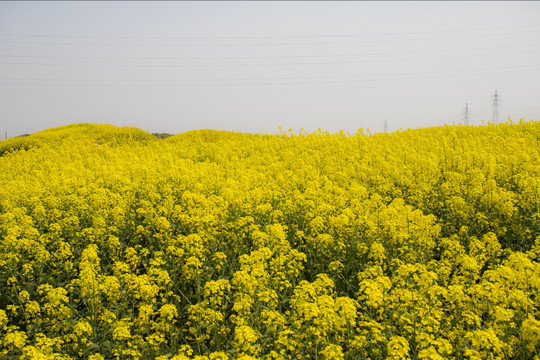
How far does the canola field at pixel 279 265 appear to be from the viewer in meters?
5.01

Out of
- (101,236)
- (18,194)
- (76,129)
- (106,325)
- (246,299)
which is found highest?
(76,129)

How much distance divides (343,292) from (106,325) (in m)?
3.65

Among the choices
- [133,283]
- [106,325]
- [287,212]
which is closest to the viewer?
[106,325]

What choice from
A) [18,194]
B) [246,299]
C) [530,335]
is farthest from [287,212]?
[18,194]

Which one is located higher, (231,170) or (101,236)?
(231,170)

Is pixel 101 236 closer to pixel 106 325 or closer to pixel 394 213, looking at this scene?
pixel 106 325

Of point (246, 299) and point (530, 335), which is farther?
point (246, 299)

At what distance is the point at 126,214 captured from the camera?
8.92m

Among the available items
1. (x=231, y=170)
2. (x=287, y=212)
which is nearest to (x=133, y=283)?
(x=287, y=212)

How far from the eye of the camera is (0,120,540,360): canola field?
5008 mm

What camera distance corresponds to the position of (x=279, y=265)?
6410 millimetres

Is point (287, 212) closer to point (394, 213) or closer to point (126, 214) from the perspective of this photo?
point (394, 213)

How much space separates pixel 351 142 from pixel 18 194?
1303 cm

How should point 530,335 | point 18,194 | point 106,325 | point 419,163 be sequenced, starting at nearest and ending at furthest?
1. point 530,335
2. point 106,325
3. point 18,194
4. point 419,163
